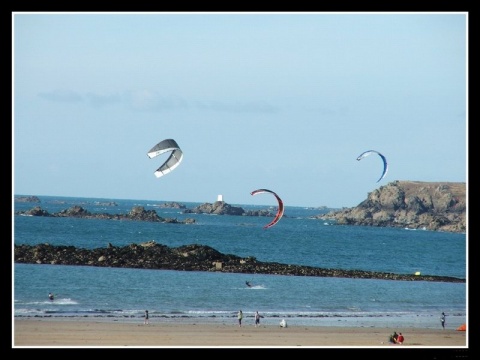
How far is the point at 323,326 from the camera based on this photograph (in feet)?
69.2

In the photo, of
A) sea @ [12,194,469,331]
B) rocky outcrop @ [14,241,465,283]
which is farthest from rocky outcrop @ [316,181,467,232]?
rocky outcrop @ [14,241,465,283]

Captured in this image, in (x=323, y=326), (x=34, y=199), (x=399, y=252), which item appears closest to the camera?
(x=323, y=326)

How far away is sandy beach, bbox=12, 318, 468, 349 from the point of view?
17562 millimetres

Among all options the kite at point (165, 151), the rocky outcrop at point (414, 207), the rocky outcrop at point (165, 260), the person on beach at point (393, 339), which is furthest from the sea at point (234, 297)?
the rocky outcrop at point (414, 207)

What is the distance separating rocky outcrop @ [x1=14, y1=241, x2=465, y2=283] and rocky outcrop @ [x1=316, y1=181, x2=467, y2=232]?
147 feet

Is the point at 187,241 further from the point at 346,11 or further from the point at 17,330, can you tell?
the point at 346,11

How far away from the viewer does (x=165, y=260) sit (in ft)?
104

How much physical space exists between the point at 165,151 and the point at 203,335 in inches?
321

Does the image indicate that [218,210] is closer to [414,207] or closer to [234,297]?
[414,207]
